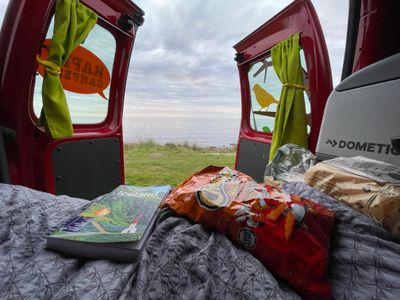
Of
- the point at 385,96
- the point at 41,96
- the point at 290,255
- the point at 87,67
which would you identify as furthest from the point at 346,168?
the point at 87,67

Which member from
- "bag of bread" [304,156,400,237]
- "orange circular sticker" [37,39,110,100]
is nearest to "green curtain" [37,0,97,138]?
"orange circular sticker" [37,39,110,100]

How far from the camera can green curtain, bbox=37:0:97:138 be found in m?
1.30

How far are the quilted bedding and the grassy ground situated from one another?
2.27 meters

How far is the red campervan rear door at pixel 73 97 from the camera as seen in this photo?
1.19m

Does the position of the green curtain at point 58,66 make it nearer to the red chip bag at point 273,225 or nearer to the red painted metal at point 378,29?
the red chip bag at point 273,225

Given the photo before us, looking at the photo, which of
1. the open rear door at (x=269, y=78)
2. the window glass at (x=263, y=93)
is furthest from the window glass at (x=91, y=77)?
the window glass at (x=263, y=93)

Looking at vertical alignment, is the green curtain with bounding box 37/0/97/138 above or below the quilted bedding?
above

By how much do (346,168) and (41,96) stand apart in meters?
1.61

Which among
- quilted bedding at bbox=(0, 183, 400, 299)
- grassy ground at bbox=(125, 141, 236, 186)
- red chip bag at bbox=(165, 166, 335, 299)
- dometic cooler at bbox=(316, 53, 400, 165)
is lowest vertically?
grassy ground at bbox=(125, 141, 236, 186)

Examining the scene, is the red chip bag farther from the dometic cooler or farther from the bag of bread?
the dometic cooler

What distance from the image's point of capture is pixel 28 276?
19.9 inches

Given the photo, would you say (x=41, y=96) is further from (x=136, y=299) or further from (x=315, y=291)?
(x=315, y=291)

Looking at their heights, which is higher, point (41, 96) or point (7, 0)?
point (7, 0)

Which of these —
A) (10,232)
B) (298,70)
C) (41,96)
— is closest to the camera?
(10,232)
